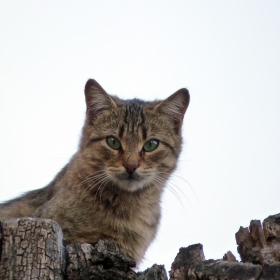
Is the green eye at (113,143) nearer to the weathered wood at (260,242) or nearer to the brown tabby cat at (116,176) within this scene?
the brown tabby cat at (116,176)

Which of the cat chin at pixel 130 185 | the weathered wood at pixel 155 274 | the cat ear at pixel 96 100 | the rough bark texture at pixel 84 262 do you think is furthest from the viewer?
the cat ear at pixel 96 100

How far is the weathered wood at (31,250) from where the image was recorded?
2.64m

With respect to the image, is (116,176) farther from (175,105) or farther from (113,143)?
(175,105)

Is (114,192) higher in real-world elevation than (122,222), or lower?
higher

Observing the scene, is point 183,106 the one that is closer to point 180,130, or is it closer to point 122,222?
point 180,130

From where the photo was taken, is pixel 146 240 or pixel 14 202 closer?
pixel 146 240

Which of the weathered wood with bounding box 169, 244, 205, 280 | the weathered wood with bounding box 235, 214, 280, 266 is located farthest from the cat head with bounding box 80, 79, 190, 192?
the weathered wood with bounding box 169, 244, 205, 280

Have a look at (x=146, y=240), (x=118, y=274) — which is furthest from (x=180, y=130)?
(x=118, y=274)

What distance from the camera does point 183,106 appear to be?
599cm

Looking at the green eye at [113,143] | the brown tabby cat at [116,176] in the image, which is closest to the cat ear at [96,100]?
the brown tabby cat at [116,176]

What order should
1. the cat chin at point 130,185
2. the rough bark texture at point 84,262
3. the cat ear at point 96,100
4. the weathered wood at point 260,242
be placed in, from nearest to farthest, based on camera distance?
the rough bark texture at point 84,262, the weathered wood at point 260,242, the cat chin at point 130,185, the cat ear at point 96,100

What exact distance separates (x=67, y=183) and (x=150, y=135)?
1.09m

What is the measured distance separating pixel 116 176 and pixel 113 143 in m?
0.49

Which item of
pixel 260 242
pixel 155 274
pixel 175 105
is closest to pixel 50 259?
pixel 155 274
